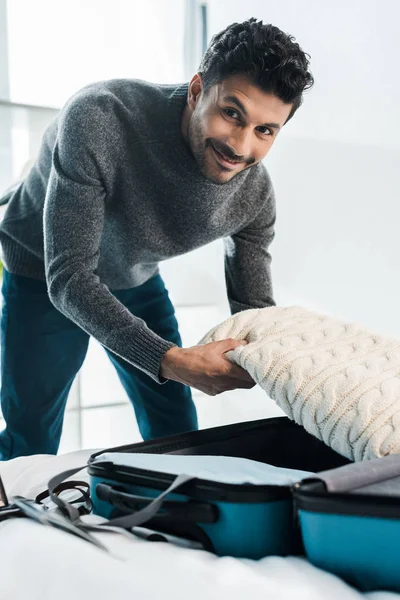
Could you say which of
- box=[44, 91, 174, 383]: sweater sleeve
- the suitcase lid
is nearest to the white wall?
box=[44, 91, 174, 383]: sweater sleeve

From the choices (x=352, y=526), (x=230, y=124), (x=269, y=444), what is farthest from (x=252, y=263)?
(x=352, y=526)

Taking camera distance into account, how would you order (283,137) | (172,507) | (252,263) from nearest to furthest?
(172,507) → (252,263) → (283,137)

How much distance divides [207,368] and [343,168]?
1.47 metres

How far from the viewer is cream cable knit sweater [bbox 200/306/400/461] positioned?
821 mm

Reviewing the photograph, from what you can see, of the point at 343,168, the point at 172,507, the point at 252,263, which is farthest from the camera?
the point at 343,168

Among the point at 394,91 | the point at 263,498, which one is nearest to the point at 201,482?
the point at 263,498

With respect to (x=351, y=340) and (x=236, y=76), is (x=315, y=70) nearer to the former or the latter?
(x=236, y=76)

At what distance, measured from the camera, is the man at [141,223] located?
1.27m

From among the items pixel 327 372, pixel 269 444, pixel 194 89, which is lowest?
pixel 269 444

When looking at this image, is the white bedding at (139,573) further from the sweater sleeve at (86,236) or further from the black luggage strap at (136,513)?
the sweater sleeve at (86,236)

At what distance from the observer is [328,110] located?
244cm

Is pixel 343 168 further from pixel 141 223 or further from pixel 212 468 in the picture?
pixel 212 468

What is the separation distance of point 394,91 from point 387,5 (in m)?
0.25

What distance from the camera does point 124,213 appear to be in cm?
147
